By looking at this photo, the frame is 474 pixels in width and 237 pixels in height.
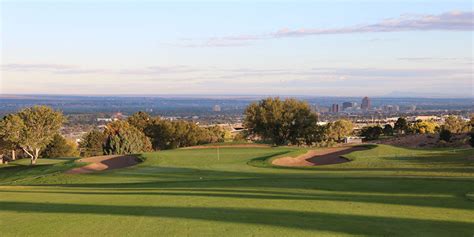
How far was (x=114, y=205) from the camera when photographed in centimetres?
1346

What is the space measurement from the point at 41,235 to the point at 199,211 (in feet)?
11.9

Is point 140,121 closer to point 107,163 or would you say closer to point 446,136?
point 107,163

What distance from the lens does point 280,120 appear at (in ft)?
186

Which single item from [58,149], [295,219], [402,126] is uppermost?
[295,219]

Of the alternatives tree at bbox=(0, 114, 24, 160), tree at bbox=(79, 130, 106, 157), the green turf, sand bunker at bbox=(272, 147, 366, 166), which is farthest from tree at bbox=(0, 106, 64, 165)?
the green turf

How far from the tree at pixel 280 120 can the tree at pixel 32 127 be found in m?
20.8

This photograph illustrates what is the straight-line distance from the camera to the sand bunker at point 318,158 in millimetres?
29938

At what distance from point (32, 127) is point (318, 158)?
28.2 meters

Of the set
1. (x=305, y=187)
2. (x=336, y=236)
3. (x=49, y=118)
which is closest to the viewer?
(x=336, y=236)

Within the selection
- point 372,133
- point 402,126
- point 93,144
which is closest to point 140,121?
point 93,144

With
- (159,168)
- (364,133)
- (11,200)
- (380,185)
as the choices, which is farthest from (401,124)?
(11,200)

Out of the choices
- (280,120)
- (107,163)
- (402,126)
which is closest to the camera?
(107,163)

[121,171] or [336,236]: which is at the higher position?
[336,236]

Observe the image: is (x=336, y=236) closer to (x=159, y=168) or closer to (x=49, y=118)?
(x=159, y=168)
